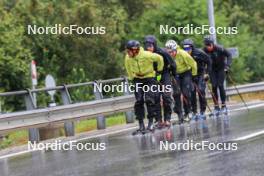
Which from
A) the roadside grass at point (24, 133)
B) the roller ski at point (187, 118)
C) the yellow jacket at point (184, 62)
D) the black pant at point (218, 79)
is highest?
the yellow jacket at point (184, 62)

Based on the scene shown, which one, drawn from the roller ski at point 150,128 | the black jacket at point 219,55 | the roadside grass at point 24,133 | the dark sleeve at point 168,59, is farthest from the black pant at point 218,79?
the roller ski at point 150,128

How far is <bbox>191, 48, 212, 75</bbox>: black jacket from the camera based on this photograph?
60.3ft

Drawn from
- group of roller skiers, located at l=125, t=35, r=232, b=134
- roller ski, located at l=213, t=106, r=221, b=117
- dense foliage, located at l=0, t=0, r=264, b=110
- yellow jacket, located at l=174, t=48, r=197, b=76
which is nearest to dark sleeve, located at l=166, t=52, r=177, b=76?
group of roller skiers, located at l=125, t=35, r=232, b=134

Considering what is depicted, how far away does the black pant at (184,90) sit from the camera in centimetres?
1780

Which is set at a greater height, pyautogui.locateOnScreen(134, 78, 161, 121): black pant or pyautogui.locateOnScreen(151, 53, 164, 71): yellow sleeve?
pyautogui.locateOnScreen(151, 53, 164, 71): yellow sleeve

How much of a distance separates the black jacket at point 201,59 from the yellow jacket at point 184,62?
19.6 inches

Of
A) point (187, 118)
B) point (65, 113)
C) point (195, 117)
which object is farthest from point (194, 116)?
point (65, 113)

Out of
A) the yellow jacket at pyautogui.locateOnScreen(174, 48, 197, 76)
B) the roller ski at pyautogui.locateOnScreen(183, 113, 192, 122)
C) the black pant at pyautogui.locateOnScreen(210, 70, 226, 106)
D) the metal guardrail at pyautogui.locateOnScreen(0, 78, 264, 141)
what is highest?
the yellow jacket at pyautogui.locateOnScreen(174, 48, 197, 76)

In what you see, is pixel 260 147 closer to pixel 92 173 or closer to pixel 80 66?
pixel 92 173

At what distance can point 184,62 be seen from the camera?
58.6 feet

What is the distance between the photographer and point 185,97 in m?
18.1

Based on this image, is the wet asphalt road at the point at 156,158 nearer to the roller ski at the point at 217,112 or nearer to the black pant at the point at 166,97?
the black pant at the point at 166,97

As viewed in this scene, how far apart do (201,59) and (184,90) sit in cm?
91

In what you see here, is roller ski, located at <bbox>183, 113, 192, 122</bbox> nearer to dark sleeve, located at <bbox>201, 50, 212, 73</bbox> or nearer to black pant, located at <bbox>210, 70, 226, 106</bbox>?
dark sleeve, located at <bbox>201, 50, 212, 73</bbox>
